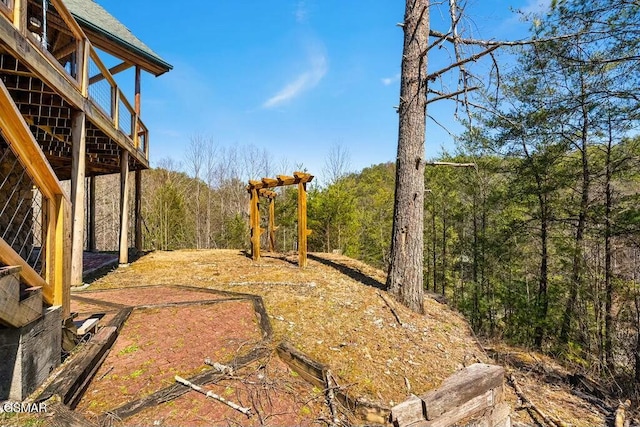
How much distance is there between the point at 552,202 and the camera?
9.15 meters

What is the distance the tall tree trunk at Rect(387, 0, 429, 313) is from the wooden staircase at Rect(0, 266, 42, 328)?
15.2ft

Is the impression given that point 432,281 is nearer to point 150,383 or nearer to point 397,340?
point 397,340

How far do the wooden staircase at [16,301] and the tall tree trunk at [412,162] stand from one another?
182 inches

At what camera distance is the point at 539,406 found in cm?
346

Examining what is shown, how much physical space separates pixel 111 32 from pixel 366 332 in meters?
8.70

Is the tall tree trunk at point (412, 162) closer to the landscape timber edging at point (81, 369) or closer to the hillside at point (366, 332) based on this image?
the hillside at point (366, 332)

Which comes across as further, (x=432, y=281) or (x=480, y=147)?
(x=432, y=281)

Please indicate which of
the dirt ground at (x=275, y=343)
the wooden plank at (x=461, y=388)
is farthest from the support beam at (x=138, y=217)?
the wooden plank at (x=461, y=388)

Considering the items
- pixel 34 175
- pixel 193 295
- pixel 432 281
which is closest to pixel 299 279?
pixel 193 295

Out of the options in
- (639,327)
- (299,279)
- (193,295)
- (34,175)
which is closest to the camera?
(34,175)

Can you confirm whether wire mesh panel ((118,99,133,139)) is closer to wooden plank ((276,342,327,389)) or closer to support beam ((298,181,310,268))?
support beam ((298,181,310,268))

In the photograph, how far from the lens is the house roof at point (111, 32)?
682cm

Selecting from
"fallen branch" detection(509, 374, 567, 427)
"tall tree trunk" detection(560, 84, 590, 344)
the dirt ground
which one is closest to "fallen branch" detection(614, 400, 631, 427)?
the dirt ground

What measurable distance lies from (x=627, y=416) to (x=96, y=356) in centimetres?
598
